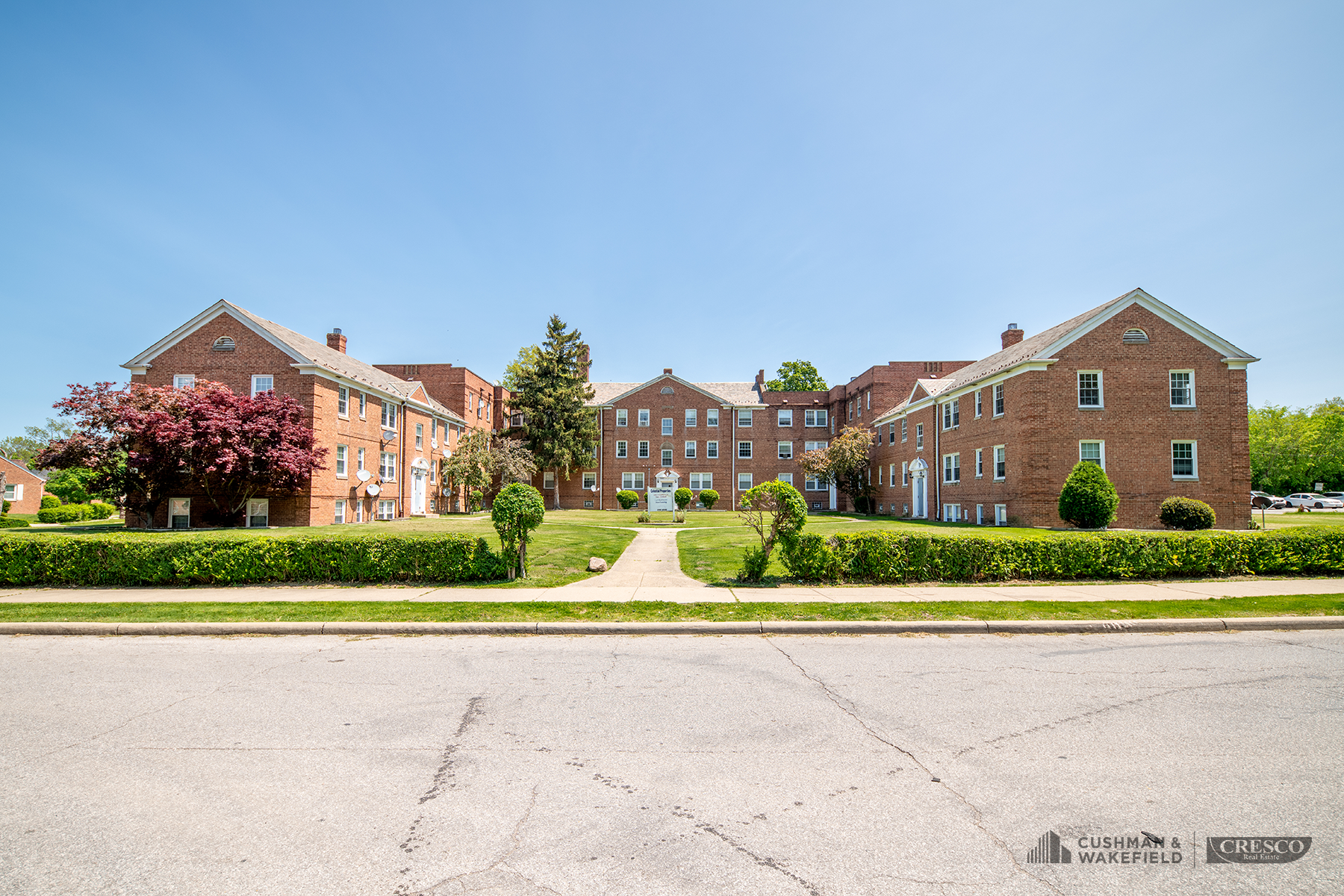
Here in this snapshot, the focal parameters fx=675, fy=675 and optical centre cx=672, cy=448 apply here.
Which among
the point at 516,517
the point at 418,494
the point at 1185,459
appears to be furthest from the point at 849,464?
the point at 516,517

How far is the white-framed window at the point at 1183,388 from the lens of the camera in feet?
93.7

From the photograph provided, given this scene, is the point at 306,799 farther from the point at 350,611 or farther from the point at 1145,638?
the point at 1145,638

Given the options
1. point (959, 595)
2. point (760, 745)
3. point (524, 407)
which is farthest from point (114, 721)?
point (524, 407)

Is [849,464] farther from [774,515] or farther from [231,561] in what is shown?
[231,561]

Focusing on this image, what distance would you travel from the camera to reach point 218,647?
8.45 metres

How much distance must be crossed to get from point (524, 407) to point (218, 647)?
140 feet

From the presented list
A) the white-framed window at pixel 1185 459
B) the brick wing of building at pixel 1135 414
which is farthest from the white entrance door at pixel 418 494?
the white-framed window at pixel 1185 459

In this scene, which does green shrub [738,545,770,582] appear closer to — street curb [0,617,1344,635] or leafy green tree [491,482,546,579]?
street curb [0,617,1344,635]

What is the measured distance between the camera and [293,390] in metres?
30.4

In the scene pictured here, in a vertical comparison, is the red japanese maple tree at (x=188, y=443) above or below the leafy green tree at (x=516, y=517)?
Result: above

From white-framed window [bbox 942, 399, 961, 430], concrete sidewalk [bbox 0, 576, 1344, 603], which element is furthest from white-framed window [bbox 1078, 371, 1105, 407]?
concrete sidewalk [bbox 0, 576, 1344, 603]

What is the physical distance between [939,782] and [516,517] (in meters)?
9.75

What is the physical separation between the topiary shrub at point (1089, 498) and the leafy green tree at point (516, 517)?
20894 mm

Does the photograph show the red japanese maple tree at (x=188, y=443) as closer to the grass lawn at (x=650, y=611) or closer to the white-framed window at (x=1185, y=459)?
the grass lawn at (x=650, y=611)
